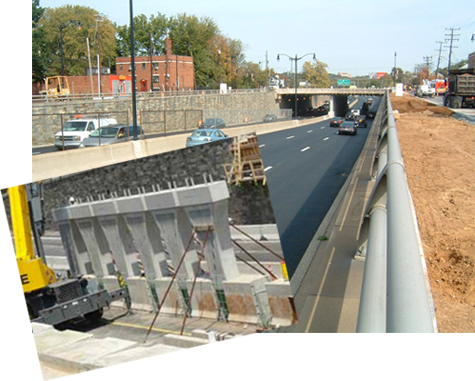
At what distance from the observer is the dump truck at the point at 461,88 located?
5738 centimetres

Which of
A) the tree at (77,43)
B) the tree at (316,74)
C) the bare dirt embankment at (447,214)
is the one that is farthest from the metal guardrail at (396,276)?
the tree at (316,74)

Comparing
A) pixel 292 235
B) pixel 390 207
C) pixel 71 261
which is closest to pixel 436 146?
pixel 292 235

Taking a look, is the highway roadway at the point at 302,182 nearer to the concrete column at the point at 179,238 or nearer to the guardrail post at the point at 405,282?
the concrete column at the point at 179,238

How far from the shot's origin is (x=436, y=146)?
25656 mm

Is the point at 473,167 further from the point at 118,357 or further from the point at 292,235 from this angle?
the point at 118,357

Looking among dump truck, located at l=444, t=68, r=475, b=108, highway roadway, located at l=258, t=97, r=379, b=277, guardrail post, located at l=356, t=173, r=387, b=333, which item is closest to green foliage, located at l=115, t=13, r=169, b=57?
dump truck, located at l=444, t=68, r=475, b=108

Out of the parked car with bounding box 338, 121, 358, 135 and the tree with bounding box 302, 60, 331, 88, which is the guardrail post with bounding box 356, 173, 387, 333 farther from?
the tree with bounding box 302, 60, 331, 88

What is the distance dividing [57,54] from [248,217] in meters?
103

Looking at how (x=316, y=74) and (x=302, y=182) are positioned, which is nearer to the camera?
(x=302, y=182)

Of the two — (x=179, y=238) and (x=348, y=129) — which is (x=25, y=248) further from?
(x=348, y=129)

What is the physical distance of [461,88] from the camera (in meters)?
58.4

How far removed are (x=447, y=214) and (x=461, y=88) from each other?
166ft

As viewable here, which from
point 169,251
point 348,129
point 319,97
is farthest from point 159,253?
point 319,97

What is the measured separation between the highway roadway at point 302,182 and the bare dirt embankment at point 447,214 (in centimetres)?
256
